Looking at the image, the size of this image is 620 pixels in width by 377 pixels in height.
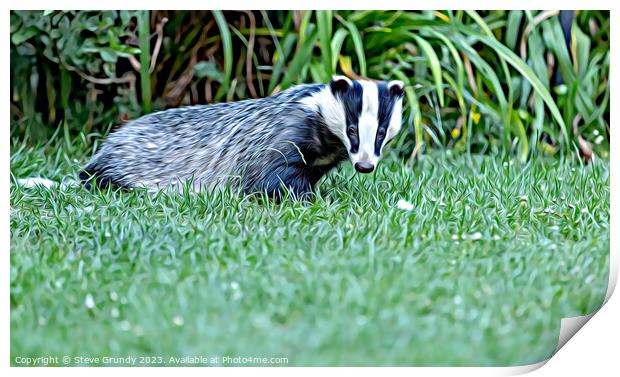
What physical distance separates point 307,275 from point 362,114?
1009 mm

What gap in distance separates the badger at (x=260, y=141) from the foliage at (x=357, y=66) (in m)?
0.23

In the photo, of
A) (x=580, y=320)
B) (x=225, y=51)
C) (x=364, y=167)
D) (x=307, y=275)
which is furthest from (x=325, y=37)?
(x=580, y=320)

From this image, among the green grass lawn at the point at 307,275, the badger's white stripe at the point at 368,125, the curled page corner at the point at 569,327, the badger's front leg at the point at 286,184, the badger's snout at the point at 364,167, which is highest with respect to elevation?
the badger's white stripe at the point at 368,125

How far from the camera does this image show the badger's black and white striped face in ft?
15.4

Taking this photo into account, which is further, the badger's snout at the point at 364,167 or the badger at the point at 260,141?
the badger at the point at 260,141

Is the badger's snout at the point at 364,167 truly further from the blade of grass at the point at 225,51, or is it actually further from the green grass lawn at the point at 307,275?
the blade of grass at the point at 225,51

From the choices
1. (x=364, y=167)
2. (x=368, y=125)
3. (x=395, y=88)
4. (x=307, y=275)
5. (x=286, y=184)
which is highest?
(x=395, y=88)

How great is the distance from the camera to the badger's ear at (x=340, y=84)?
4.75 metres

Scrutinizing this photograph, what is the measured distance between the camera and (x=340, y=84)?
15.6 feet

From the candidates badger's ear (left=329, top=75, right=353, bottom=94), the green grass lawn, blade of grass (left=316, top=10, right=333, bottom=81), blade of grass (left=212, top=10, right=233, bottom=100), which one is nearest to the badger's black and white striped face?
badger's ear (left=329, top=75, right=353, bottom=94)

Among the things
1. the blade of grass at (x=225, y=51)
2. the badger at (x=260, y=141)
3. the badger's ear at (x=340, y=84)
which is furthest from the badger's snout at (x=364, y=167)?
the blade of grass at (x=225, y=51)

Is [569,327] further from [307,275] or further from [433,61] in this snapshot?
[433,61]
